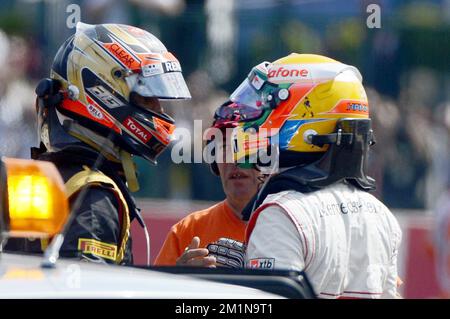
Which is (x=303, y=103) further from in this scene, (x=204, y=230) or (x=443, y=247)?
(x=443, y=247)

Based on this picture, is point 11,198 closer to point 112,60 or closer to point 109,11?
point 112,60

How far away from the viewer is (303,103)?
149 inches

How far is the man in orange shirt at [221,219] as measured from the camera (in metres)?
4.95

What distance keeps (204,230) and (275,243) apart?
1.77m

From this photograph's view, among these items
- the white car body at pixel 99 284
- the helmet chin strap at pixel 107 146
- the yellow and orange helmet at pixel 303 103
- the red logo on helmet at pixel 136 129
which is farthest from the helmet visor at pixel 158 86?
the white car body at pixel 99 284

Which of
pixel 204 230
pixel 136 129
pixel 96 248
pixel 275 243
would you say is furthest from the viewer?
pixel 204 230

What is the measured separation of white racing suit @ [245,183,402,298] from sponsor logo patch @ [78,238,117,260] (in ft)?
1.45

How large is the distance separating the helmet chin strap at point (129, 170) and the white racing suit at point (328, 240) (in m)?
0.63

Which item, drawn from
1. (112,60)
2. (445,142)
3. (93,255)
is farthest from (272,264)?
→ (445,142)

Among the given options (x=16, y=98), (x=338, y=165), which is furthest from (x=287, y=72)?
(x=16, y=98)

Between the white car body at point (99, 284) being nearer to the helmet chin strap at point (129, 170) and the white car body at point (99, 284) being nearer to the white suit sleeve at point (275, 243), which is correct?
the white suit sleeve at point (275, 243)

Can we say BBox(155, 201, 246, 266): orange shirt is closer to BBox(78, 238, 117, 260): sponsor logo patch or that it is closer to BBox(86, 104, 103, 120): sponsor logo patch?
BBox(86, 104, 103, 120): sponsor logo patch

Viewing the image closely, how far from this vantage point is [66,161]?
3.85 metres

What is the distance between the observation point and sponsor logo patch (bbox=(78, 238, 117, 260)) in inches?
137
